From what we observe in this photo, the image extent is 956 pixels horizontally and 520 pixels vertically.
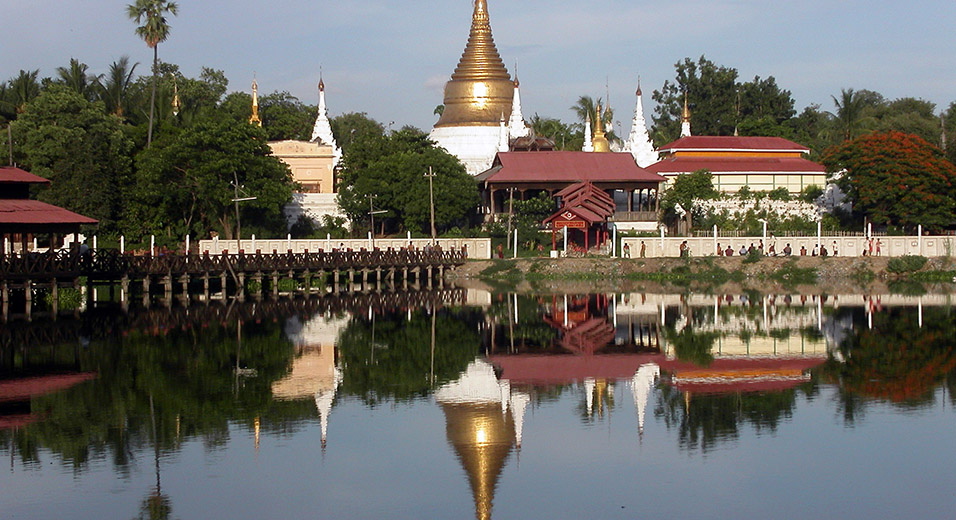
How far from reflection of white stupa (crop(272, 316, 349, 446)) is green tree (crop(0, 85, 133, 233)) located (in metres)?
19.9

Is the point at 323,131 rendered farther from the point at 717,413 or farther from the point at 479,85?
the point at 717,413

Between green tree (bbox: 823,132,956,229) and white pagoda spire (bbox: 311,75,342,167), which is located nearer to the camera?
green tree (bbox: 823,132,956,229)

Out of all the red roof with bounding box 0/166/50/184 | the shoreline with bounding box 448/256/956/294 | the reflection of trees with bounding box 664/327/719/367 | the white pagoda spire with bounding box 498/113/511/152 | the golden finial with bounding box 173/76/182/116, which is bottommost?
the reflection of trees with bounding box 664/327/719/367

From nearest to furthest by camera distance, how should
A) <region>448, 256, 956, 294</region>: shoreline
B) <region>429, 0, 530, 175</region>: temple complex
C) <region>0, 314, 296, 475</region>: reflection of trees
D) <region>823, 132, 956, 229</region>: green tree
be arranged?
1. <region>0, 314, 296, 475</region>: reflection of trees
2. <region>448, 256, 956, 294</region>: shoreline
3. <region>823, 132, 956, 229</region>: green tree
4. <region>429, 0, 530, 175</region>: temple complex

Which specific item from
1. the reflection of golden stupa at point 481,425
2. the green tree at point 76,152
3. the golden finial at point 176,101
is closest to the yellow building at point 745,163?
the golden finial at point 176,101

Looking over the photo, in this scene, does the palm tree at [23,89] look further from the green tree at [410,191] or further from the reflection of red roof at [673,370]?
the reflection of red roof at [673,370]

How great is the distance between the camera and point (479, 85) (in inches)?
2778

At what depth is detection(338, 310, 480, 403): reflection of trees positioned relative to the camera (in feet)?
76.6

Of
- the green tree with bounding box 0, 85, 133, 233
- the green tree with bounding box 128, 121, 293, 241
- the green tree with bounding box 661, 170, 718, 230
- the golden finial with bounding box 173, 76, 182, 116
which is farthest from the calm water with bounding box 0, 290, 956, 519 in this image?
the golden finial with bounding box 173, 76, 182, 116

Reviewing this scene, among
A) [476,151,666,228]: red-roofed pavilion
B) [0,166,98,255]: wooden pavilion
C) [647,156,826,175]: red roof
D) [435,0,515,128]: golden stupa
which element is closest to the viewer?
[0,166,98,255]: wooden pavilion

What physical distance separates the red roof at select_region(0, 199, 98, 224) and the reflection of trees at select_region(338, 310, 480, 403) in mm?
9170

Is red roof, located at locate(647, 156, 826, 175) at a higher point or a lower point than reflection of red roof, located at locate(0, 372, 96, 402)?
higher

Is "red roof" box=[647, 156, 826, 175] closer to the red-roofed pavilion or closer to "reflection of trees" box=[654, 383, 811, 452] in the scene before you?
the red-roofed pavilion

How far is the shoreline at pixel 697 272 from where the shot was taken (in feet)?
155
